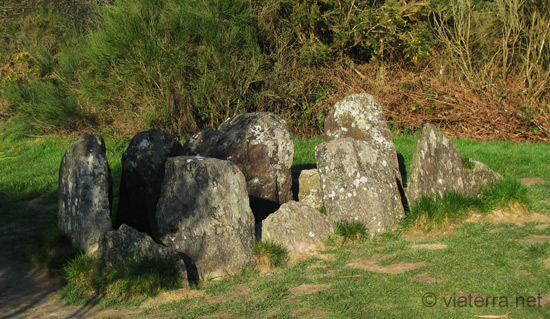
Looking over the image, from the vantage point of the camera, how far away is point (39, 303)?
5539 mm

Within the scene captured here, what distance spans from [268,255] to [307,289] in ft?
3.01

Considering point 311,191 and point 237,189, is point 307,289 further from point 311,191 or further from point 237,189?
point 311,191

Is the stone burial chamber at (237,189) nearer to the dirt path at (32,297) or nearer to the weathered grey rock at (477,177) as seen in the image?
the weathered grey rock at (477,177)

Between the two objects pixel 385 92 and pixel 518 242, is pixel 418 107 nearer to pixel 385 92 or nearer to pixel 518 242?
pixel 385 92

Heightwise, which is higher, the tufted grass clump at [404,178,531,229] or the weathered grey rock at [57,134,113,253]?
the weathered grey rock at [57,134,113,253]

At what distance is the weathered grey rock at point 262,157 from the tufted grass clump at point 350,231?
125cm

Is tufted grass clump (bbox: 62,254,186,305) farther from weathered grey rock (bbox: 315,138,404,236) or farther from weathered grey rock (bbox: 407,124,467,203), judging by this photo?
weathered grey rock (bbox: 407,124,467,203)

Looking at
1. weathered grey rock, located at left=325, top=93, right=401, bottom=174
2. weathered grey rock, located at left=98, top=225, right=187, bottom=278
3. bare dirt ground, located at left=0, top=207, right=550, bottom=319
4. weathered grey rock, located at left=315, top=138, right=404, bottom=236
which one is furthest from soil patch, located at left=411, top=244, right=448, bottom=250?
weathered grey rock, located at left=98, top=225, right=187, bottom=278

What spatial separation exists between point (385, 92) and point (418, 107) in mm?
870

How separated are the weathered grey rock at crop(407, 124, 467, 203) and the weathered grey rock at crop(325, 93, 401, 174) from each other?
146cm

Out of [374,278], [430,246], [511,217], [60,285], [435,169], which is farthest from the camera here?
[435,169]

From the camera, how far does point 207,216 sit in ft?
20.4

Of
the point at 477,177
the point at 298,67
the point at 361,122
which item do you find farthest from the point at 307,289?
the point at 298,67

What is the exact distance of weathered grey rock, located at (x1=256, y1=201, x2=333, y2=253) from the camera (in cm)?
659
